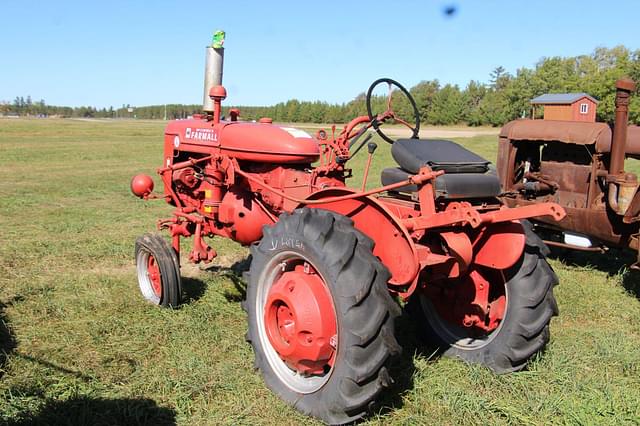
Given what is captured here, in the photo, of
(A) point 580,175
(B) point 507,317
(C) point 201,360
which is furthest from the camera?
(A) point 580,175

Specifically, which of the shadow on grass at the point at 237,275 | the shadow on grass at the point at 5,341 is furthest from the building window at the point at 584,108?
the shadow on grass at the point at 5,341

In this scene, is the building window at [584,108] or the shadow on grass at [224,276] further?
the building window at [584,108]

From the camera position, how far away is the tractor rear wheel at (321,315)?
2781 mm

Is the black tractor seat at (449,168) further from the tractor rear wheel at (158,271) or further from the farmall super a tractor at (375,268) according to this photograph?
the tractor rear wheel at (158,271)

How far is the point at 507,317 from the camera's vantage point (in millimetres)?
3479

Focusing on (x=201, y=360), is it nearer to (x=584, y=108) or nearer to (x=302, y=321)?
(x=302, y=321)

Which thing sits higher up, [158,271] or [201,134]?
[201,134]

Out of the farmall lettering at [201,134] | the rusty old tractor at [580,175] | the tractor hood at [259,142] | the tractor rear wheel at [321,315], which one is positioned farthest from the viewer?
the rusty old tractor at [580,175]

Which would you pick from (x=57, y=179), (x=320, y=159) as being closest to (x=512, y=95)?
(x=57, y=179)

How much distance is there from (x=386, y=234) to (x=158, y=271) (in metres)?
2.56

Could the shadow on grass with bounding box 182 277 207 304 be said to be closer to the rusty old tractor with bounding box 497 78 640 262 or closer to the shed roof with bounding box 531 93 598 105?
the rusty old tractor with bounding box 497 78 640 262

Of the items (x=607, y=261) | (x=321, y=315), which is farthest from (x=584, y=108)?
(x=321, y=315)

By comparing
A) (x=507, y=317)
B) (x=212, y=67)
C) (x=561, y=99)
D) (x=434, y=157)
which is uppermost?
(x=561, y=99)

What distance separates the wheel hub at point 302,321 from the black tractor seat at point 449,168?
884 mm
